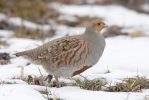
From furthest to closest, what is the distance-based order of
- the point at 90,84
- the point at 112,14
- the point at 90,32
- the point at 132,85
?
the point at 112,14 < the point at 90,32 < the point at 90,84 < the point at 132,85

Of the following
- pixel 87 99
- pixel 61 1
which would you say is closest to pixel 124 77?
pixel 87 99

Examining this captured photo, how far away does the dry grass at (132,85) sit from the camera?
4450 mm

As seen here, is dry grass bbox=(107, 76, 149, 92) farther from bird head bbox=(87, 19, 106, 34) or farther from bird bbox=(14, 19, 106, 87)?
bird head bbox=(87, 19, 106, 34)

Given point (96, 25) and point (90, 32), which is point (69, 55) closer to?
point (90, 32)

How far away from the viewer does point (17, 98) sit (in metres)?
3.81

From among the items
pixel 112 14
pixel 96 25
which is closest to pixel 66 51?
pixel 96 25

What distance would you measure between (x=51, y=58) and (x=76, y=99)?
739 millimetres

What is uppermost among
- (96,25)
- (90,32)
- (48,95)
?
(96,25)

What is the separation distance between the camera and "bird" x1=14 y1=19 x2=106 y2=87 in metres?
4.49

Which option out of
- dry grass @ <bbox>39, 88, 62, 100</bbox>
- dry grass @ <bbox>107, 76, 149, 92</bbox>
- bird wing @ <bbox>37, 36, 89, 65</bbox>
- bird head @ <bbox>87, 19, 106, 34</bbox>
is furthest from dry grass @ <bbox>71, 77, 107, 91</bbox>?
bird head @ <bbox>87, 19, 106, 34</bbox>

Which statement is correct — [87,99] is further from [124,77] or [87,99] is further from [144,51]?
[144,51]

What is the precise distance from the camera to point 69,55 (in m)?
4.51

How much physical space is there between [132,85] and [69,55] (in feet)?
2.61

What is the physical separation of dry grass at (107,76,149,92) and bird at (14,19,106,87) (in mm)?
374
